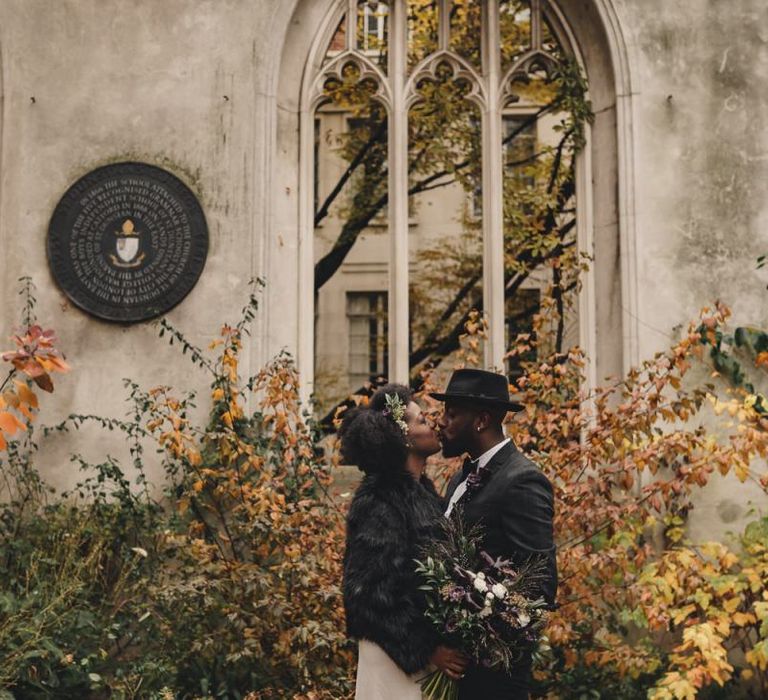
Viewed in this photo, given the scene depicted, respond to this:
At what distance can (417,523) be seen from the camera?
4.14 m

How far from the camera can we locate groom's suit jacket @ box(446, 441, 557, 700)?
13.0ft

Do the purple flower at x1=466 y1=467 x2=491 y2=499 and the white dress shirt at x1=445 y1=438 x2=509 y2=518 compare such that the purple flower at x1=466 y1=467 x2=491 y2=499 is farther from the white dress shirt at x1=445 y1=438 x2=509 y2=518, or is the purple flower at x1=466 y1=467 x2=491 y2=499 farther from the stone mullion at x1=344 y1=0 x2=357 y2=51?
the stone mullion at x1=344 y1=0 x2=357 y2=51

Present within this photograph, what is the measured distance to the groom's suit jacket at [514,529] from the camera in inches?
156

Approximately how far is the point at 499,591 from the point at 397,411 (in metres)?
0.86

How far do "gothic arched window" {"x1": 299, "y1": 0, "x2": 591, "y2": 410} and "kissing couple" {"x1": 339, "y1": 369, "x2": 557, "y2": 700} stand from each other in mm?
2236

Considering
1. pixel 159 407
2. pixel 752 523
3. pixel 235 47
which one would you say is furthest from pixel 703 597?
pixel 235 47

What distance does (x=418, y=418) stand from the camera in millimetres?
4402

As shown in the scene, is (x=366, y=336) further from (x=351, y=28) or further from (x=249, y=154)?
(x=249, y=154)

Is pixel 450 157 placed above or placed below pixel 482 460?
above

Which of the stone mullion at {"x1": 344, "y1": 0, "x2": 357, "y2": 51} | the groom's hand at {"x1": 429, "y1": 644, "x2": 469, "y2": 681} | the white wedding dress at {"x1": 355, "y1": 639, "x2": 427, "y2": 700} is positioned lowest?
the white wedding dress at {"x1": 355, "y1": 639, "x2": 427, "y2": 700}

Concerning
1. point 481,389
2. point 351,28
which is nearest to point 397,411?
point 481,389

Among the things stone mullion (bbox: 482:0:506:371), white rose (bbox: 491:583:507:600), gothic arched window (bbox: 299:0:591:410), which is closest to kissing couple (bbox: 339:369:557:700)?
white rose (bbox: 491:583:507:600)

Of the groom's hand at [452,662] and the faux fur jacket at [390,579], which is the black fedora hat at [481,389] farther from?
the groom's hand at [452,662]

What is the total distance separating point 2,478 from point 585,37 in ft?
16.7
